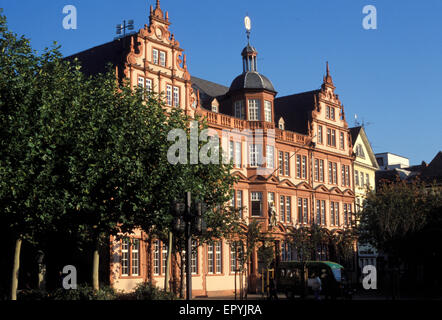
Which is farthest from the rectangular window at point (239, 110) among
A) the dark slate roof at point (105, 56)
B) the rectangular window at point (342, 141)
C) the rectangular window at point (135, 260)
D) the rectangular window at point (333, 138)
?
the rectangular window at point (342, 141)

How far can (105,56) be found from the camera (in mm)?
49281

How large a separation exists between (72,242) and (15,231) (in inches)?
482

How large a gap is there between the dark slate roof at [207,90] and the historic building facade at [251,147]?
0.28 feet

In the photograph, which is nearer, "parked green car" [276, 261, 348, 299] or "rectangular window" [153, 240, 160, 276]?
"parked green car" [276, 261, 348, 299]

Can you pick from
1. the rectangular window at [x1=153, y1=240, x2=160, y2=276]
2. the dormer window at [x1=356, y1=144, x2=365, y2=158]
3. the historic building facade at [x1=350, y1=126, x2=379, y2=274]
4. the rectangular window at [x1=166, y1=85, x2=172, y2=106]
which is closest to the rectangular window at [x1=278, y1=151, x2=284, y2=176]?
the rectangular window at [x1=166, y1=85, x2=172, y2=106]

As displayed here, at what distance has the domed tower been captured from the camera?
55516 mm

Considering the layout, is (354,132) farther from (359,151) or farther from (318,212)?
(318,212)

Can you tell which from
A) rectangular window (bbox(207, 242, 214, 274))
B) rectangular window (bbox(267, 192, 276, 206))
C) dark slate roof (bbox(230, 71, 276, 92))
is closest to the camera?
rectangular window (bbox(207, 242, 214, 274))

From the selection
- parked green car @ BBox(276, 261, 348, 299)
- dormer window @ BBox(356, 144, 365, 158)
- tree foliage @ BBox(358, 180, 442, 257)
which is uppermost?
dormer window @ BBox(356, 144, 365, 158)

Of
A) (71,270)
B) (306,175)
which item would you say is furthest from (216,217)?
(306,175)

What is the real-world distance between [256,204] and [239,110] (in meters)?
8.17

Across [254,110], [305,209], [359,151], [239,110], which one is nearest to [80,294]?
[239,110]

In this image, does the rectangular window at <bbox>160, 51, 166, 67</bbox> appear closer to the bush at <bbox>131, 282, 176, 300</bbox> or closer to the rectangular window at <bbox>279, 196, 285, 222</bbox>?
the rectangular window at <bbox>279, 196, 285, 222</bbox>

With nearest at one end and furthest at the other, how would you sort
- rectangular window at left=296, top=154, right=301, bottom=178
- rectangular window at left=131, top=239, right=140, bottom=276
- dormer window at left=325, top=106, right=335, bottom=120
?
1. rectangular window at left=131, top=239, right=140, bottom=276
2. rectangular window at left=296, top=154, right=301, bottom=178
3. dormer window at left=325, top=106, right=335, bottom=120
